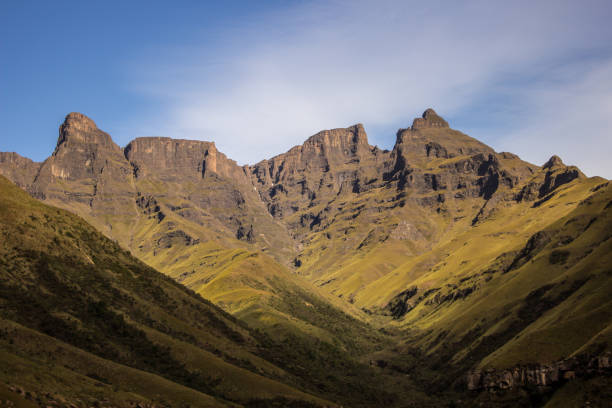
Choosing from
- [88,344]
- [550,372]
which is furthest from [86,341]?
[550,372]

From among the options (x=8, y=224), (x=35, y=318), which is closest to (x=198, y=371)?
(x=35, y=318)

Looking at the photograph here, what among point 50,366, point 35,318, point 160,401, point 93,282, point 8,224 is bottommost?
point 160,401

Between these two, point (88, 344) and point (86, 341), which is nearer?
point (88, 344)

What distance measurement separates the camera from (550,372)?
174125 mm

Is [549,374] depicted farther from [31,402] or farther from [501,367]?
[31,402]

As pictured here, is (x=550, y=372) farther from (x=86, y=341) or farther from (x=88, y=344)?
(x=86, y=341)

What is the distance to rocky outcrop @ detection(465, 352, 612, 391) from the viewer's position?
511 feet

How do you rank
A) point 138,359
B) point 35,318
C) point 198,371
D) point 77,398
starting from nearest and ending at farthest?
point 77,398 → point 35,318 → point 138,359 → point 198,371

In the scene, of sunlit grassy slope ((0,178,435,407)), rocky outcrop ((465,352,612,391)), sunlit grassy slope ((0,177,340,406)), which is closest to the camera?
sunlit grassy slope ((0,178,435,407))

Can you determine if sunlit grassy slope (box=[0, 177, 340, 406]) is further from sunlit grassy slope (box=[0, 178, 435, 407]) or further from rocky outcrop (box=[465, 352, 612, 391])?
rocky outcrop (box=[465, 352, 612, 391])

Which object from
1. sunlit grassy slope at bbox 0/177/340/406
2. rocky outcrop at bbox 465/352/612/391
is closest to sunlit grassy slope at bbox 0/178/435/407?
sunlit grassy slope at bbox 0/177/340/406

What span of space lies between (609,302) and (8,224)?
7828 inches

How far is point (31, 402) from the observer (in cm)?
9125

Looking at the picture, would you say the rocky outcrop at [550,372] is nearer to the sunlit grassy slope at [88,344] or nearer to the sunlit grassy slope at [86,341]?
the sunlit grassy slope at [88,344]
